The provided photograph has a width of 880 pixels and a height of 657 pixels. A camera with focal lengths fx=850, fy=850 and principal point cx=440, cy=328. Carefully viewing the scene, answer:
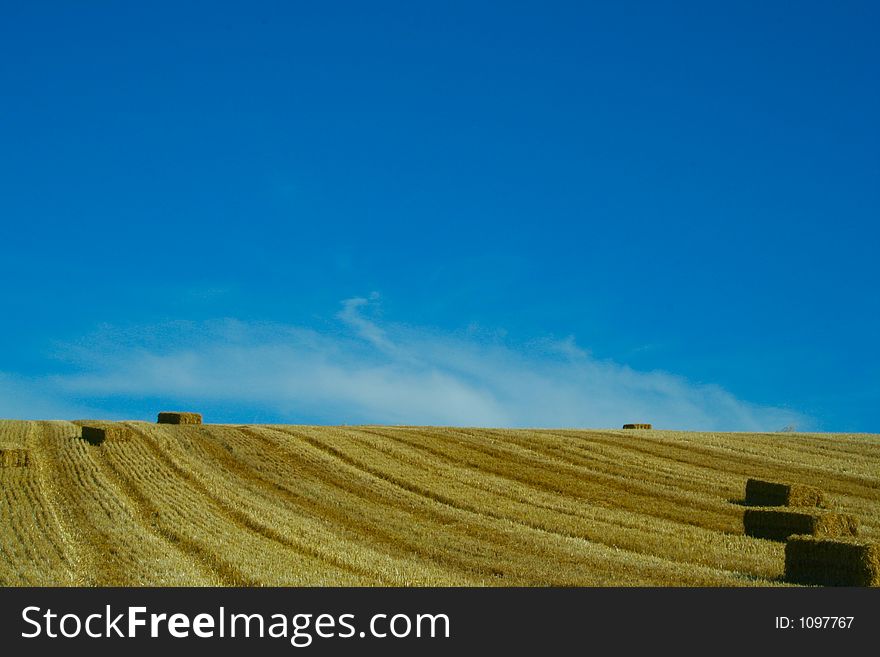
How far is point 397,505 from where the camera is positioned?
78.7 ft

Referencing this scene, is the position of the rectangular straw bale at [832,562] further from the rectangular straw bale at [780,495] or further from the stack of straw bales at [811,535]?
the rectangular straw bale at [780,495]

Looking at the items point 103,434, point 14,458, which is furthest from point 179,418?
point 14,458

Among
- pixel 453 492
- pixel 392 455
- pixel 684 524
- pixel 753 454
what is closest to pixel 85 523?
pixel 453 492

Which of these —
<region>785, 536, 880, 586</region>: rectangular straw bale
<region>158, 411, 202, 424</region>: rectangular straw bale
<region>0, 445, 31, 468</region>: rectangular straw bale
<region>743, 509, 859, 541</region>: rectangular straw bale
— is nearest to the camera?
<region>785, 536, 880, 586</region>: rectangular straw bale

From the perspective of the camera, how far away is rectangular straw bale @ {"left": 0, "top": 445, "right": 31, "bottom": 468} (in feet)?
89.4

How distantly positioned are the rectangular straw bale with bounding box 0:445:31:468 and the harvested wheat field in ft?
2.06

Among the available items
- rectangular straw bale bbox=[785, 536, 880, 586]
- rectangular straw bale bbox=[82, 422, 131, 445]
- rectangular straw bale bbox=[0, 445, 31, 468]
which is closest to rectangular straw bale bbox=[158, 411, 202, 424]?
rectangular straw bale bbox=[82, 422, 131, 445]

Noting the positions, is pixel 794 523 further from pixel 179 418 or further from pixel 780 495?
pixel 179 418

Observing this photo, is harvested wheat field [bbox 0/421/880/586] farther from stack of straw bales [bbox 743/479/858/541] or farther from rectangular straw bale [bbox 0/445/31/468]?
rectangular straw bale [bbox 0/445/31/468]

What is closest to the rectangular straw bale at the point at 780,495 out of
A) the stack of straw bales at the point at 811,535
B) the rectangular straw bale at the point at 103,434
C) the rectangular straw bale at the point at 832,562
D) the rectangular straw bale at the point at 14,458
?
the stack of straw bales at the point at 811,535

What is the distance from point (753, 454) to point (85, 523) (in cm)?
2579

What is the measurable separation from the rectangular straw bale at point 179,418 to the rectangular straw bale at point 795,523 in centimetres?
2683

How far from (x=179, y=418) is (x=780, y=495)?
2660 cm
